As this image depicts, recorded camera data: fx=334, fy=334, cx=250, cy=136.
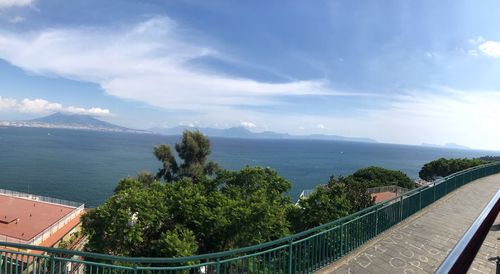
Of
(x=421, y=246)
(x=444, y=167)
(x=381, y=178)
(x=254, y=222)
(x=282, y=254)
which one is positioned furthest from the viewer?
(x=381, y=178)

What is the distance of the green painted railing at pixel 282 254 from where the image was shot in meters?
5.37

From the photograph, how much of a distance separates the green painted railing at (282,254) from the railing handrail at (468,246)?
12.0 ft

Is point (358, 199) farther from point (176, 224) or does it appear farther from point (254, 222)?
point (176, 224)

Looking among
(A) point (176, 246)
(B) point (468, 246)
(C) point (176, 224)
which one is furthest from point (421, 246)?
(C) point (176, 224)

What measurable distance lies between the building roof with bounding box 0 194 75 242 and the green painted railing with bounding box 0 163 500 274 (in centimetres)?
3012

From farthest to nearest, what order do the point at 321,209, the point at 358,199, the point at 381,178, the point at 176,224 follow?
the point at 381,178 → the point at 358,199 → the point at 321,209 → the point at 176,224

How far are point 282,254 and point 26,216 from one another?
44.8m

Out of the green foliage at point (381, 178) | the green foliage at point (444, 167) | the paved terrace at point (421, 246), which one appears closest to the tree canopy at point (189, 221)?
the paved terrace at point (421, 246)

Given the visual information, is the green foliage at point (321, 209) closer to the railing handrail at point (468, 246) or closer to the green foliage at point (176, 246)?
the green foliage at point (176, 246)

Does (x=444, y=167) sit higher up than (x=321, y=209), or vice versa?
(x=321, y=209)

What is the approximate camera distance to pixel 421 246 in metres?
8.55

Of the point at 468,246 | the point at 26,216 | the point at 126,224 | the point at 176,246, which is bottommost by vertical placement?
the point at 26,216

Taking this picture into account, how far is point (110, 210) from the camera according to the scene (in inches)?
591

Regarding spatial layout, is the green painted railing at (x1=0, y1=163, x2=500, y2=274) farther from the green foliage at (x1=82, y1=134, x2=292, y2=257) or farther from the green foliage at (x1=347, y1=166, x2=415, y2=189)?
the green foliage at (x1=347, y1=166, x2=415, y2=189)
